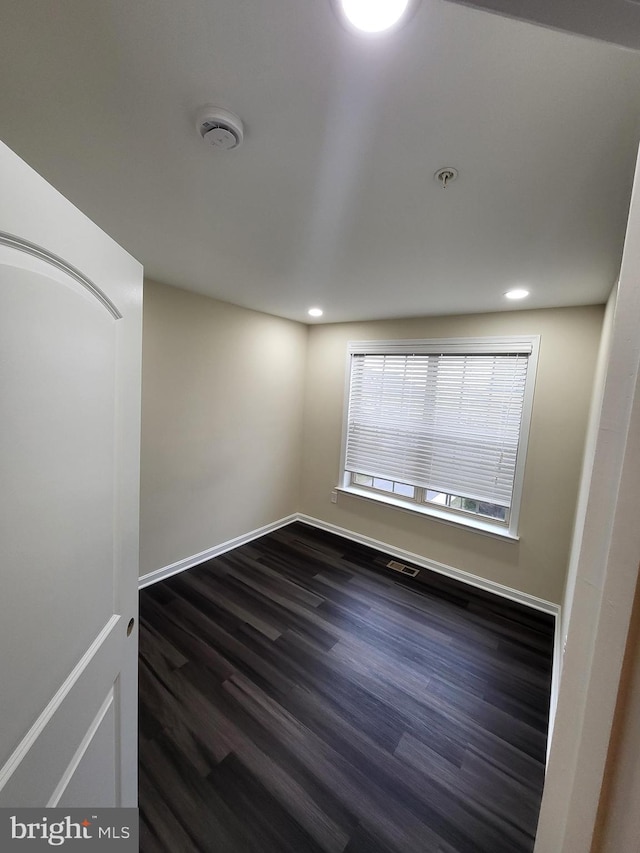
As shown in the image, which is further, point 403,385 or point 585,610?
point 403,385

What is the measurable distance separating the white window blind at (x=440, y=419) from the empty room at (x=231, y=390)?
33mm

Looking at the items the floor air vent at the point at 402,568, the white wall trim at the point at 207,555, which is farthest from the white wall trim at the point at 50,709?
the floor air vent at the point at 402,568

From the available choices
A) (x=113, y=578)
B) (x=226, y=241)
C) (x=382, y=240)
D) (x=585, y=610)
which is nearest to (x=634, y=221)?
(x=585, y=610)

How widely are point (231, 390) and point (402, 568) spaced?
2.39 meters

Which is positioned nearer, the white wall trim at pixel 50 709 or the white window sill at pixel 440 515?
the white wall trim at pixel 50 709

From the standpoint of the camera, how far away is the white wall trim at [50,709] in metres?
0.58

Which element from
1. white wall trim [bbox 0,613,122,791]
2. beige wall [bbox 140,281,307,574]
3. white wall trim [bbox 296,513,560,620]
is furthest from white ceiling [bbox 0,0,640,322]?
white wall trim [bbox 296,513,560,620]

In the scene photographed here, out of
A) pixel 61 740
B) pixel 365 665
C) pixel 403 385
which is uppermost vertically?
pixel 403 385

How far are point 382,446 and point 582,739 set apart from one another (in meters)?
3.02

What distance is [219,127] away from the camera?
3.06ft

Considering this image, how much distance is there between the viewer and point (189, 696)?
1712mm

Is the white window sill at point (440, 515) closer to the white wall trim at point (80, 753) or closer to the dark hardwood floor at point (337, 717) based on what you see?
the dark hardwood floor at point (337, 717)

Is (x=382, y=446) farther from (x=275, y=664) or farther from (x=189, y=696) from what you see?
(x=189, y=696)

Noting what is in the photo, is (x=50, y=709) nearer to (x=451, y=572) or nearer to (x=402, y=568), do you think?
(x=402, y=568)
